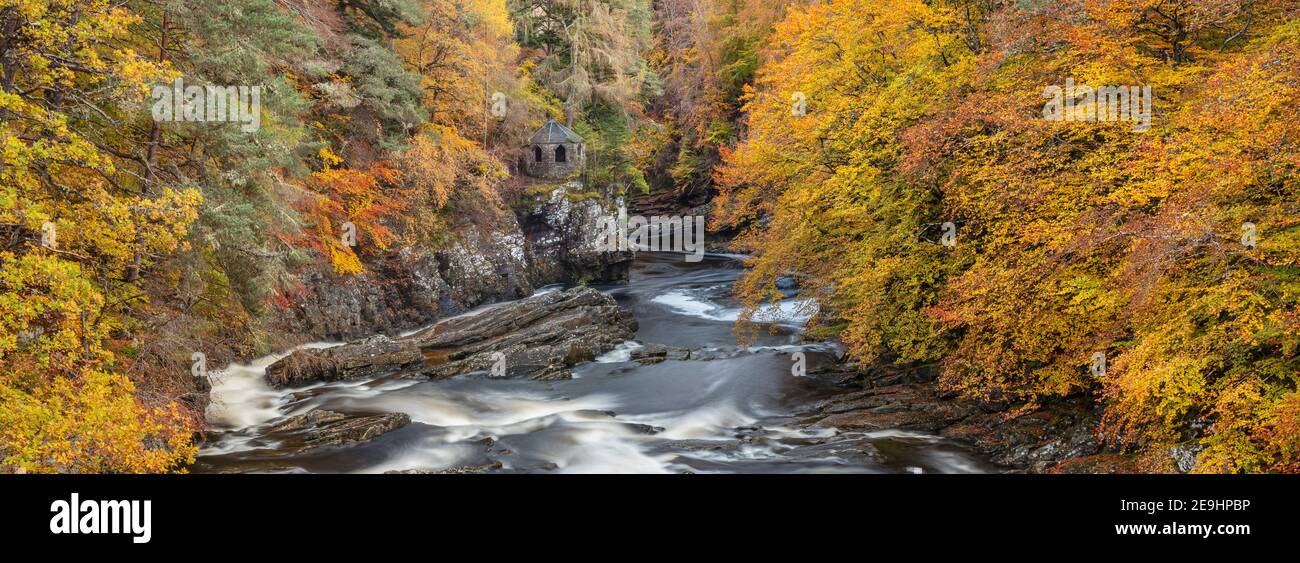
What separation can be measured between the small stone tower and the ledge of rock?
333 inches

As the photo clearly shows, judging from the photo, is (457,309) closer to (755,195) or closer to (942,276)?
(755,195)

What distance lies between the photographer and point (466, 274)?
25.9 meters

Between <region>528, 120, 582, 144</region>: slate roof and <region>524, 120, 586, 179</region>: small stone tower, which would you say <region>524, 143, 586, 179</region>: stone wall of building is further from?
<region>528, 120, 582, 144</region>: slate roof

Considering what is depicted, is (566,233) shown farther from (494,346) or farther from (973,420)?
(973,420)

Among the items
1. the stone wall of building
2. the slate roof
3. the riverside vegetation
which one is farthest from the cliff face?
the slate roof

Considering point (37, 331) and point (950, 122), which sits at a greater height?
point (950, 122)

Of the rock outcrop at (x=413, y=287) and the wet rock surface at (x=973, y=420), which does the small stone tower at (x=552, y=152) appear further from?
the wet rock surface at (x=973, y=420)

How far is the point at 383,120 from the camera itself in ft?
78.8

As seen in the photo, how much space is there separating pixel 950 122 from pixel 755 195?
21.4ft

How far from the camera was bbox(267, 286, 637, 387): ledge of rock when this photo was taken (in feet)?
57.2

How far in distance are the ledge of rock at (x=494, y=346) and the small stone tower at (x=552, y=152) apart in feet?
27.7

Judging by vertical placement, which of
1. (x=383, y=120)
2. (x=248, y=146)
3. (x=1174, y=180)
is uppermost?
(x=383, y=120)

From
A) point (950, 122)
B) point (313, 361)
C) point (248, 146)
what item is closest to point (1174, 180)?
point (950, 122)

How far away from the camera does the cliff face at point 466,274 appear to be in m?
21.0
